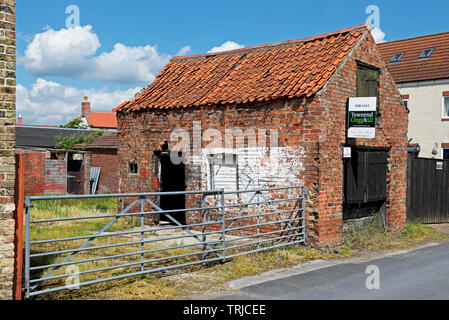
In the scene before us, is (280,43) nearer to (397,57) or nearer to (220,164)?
(220,164)

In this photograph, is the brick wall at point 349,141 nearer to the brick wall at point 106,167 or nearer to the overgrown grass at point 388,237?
the overgrown grass at point 388,237

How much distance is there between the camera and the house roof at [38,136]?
31297 mm

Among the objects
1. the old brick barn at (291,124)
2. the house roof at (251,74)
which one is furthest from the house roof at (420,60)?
the house roof at (251,74)

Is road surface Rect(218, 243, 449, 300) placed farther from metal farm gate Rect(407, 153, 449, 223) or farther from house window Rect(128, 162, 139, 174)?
house window Rect(128, 162, 139, 174)

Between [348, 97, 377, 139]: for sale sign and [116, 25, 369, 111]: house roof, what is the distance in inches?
40.4

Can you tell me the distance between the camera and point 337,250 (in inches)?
425

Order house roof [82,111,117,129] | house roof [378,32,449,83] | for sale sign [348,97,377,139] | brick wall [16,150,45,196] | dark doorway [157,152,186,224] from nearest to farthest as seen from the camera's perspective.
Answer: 1. for sale sign [348,97,377,139]
2. dark doorway [157,152,186,224]
3. house roof [378,32,449,83]
4. brick wall [16,150,45,196]
5. house roof [82,111,117,129]

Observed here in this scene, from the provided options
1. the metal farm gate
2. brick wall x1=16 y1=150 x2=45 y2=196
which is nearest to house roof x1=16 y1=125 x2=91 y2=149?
brick wall x1=16 y1=150 x2=45 y2=196

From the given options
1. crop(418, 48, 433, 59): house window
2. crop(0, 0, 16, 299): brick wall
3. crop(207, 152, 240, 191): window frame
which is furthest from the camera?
crop(418, 48, 433, 59): house window

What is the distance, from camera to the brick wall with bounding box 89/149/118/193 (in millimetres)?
27938

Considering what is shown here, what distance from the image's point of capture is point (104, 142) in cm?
2886

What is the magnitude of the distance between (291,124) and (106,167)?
19212 millimetres

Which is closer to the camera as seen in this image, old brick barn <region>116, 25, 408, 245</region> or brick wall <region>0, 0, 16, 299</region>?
brick wall <region>0, 0, 16, 299</region>
